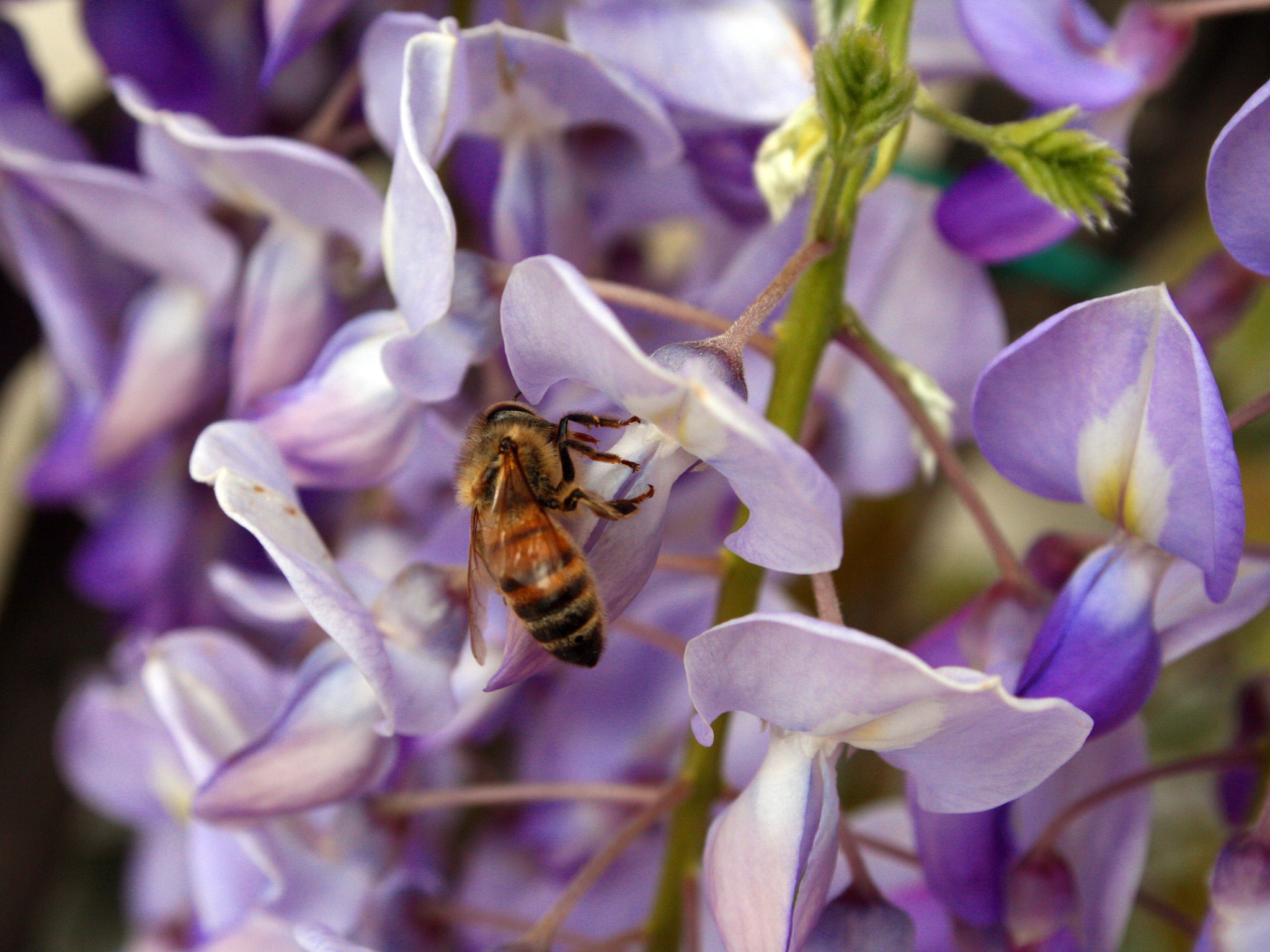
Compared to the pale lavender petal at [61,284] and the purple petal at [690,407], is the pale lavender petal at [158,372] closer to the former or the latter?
the pale lavender petal at [61,284]

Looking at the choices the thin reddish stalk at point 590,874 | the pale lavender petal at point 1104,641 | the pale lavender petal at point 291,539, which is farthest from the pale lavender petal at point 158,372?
the pale lavender petal at point 1104,641

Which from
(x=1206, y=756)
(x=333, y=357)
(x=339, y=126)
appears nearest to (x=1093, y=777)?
(x=1206, y=756)

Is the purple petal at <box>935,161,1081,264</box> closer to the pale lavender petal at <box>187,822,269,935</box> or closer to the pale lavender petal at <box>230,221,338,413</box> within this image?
the pale lavender petal at <box>230,221,338,413</box>

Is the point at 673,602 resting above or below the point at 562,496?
below

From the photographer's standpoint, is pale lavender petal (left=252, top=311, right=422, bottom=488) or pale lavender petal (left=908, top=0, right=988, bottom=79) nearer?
pale lavender petal (left=252, top=311, right=422, bottom=488)

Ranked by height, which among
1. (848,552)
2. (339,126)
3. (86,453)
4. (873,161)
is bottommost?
(848,552)

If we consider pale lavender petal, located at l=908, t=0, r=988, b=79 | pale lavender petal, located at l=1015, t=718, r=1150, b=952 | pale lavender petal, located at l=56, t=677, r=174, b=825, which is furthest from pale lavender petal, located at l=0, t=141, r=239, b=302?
pale lavender petal, located at l=1015, t=718, r=1150, b=952

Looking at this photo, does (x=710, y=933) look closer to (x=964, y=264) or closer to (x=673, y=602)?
(x=673, y=602)

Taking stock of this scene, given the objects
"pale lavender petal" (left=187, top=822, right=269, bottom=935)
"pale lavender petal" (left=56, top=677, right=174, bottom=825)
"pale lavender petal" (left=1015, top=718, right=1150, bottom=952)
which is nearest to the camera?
"pale lavender petal" (left=1015, top=718, right=1150, bottom=952)
